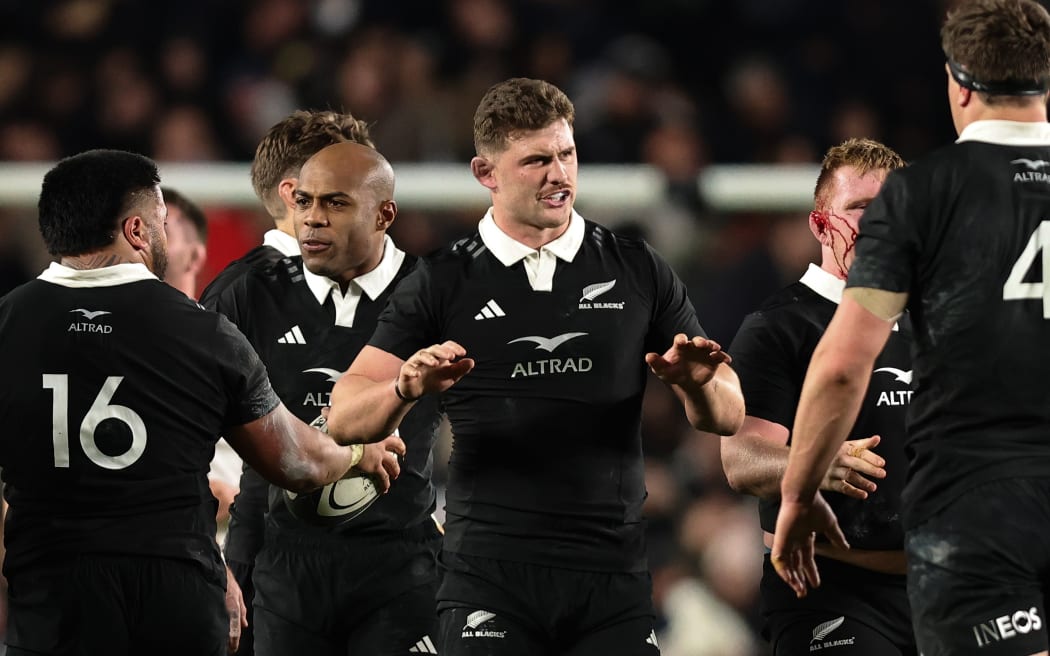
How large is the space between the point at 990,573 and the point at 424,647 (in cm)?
219

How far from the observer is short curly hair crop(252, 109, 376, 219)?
6113mm

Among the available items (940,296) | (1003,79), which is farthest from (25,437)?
(1003,79)

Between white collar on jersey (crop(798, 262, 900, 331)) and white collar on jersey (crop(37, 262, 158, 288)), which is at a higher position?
white collar on jersey (crop(37, 262, 158, 288))

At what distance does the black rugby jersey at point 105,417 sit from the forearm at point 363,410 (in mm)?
442

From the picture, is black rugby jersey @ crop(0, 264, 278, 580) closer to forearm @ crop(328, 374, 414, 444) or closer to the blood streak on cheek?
forearm @ crop(328, 374, 414, 444)

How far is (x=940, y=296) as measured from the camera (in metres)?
3.96

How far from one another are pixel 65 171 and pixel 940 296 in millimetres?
2527

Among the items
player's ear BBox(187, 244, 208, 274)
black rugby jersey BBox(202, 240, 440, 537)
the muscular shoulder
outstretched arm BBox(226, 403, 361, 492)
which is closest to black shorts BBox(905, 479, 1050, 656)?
outstretched arm BBox(226, 403, 361, 492)

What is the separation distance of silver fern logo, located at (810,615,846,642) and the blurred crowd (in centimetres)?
401

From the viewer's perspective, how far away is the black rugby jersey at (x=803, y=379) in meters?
4.98

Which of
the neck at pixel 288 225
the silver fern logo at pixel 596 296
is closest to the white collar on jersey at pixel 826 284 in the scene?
the silver fern logo at pixel 596 296

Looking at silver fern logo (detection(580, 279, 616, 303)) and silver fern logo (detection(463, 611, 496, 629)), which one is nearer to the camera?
silver fern logo (detection(463, 611, 496, 629))

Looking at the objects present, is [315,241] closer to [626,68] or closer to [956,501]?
[956,501]

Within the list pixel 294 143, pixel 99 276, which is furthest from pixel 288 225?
pixel 99 276
